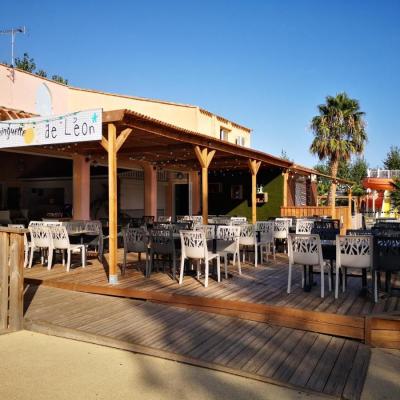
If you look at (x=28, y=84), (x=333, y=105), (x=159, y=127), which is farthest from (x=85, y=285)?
(x=333, y=105)

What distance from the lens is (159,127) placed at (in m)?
7.69

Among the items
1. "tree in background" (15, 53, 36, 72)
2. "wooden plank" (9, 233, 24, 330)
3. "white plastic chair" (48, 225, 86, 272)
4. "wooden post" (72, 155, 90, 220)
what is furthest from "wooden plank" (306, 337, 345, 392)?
"tree in background" (15, 53, 36, 72)

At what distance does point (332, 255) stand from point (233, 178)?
11.1 meters

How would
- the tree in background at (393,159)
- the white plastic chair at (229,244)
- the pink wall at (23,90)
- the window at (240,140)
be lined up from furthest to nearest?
the tree in background at (393,159) → the window at (240,140) → the pink wall at (23,90) → the white plastic chair at (229,244)

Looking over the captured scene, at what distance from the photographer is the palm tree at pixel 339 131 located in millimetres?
22953

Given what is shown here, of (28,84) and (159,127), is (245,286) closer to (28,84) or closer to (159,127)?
(159,127)

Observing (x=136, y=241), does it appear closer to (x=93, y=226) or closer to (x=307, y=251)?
(x=93, y=226)

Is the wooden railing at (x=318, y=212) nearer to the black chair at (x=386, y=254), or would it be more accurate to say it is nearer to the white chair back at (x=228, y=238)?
the white chair back at (x=228, y=238)

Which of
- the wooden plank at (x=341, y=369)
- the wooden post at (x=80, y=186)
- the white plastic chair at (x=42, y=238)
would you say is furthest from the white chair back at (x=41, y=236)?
the wooden plank at (x=341, y=369)

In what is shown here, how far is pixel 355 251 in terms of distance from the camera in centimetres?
510

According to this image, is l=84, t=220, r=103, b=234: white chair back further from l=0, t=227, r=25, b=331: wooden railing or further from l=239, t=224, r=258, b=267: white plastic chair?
l=0, t=227, r=25, b=331: wooden railing

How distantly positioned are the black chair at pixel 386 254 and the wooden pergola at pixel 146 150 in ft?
11.8

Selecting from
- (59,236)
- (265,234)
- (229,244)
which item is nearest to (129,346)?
(229,244)

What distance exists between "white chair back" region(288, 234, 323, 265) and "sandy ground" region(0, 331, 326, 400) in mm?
2330
